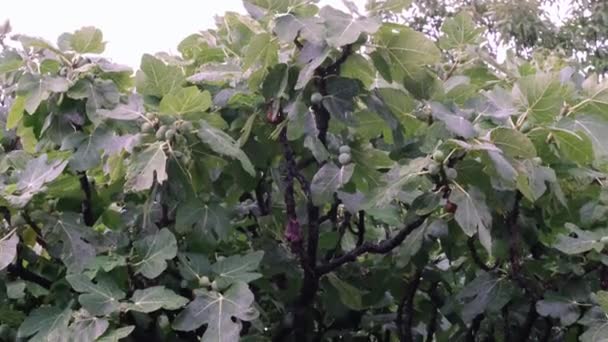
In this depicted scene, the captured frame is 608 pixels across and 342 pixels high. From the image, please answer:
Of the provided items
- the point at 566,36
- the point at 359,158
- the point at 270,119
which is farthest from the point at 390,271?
the point at 566,36

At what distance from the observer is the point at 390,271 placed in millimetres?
1899

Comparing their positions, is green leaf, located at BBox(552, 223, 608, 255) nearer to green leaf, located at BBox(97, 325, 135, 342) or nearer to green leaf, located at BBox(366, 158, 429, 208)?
green leaf, located at BBox(366, 158, 429, 208)

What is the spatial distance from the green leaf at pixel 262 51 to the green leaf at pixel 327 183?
0.73ft

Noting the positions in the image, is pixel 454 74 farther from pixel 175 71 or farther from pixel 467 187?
pixel 175 71

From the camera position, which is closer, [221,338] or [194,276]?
[221,338]

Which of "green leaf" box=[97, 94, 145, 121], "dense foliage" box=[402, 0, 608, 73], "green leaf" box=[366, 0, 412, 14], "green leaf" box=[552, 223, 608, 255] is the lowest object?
"dense foliage" box=[402, 0, 608, 73]

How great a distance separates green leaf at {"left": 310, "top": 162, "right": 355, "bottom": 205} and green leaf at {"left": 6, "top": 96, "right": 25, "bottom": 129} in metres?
0.59

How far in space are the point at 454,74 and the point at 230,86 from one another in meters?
0.51

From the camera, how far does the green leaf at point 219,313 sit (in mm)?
1489

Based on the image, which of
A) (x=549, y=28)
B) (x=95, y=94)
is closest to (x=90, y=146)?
(x=95, y=94)

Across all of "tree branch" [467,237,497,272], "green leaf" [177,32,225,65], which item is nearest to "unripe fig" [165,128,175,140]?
"green leaf" [177,32,225,65]

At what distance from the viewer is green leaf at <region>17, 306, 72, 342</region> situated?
152cm

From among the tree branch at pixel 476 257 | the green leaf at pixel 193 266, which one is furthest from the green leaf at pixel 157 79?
the tree branch at pixel 476 257

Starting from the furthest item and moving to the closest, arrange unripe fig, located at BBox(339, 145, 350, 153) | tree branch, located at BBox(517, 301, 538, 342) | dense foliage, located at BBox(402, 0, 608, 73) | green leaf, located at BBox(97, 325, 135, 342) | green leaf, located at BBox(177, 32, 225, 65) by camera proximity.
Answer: dense foliage, located at BBox(402, 0, 608, 73), green leaf, located at BBox(177, 32, 225, 65), tree branch, located at BBox(517, 301, 538, 342), unripe fig, located at BBox(339, 145, 350, 153), green leaf, located at BBox(97, 325, 135, 342)
